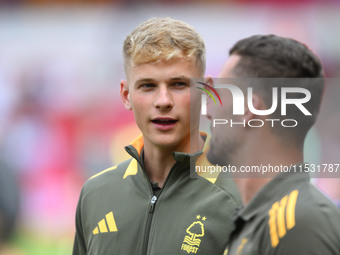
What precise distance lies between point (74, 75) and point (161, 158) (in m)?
4.94

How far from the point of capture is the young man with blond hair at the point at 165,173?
2.15m

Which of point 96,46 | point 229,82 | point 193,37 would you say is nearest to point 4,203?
point 96,46

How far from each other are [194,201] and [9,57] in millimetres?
5801

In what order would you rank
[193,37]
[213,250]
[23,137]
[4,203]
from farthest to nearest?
[23,137]
[4,203]
[193,37]
[213,250]

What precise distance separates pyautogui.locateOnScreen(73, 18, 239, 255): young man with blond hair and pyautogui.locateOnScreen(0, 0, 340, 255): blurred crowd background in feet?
12.9

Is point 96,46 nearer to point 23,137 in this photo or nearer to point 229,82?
point 23,137

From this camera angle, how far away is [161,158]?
234cm

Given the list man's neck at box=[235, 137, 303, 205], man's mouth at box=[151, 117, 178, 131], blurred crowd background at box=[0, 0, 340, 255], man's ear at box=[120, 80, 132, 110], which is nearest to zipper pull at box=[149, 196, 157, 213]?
man's mouth at box=[151, 117, 178, 131]

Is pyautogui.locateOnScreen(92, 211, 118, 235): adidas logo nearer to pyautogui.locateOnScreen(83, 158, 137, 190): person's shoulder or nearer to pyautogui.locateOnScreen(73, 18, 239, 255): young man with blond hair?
pyautogui.locateOnScreen(73, 18, 239, 255): young man with blond hair

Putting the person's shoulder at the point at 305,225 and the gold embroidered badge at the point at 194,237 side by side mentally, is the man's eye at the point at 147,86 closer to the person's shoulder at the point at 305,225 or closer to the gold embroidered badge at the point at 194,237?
the gold embroidered badge at the point at 194,237

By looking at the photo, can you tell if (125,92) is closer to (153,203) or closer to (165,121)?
(165,121)

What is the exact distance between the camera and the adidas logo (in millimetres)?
2289

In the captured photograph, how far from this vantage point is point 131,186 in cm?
239

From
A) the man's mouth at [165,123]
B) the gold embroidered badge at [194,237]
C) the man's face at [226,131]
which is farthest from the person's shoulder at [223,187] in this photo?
the man's face at [226,131]
